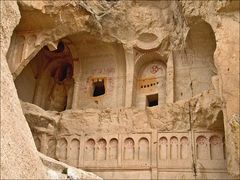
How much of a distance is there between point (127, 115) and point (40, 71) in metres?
4.57

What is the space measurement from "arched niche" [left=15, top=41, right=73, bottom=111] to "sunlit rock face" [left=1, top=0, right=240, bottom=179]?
4cm

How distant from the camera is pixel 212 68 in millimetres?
14164

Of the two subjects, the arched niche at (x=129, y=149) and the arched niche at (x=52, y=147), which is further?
the arched niche at (x=52, y=147)

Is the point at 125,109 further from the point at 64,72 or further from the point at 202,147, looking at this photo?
the point at 64,72

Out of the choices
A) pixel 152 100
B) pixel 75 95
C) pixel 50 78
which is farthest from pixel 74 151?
pixel 50 78

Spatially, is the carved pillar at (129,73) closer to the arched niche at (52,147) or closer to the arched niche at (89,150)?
the arched niche at (89,150)

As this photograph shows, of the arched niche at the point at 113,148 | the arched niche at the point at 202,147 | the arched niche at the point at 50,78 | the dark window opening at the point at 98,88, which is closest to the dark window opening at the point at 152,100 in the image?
the dark window opening at the point at 98,88

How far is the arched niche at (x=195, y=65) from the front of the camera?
14027 millimetres

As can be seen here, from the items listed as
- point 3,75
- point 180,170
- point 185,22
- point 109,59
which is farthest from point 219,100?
point 3,75

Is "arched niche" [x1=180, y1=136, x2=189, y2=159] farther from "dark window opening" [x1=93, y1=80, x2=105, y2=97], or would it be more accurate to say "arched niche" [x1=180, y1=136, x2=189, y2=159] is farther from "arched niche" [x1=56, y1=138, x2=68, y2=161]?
"dark window opening" [x1=93, y1=80, x2=105, y2=97]

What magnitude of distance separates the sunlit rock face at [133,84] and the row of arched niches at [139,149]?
0.10 feet

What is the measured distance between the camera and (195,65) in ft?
47.4

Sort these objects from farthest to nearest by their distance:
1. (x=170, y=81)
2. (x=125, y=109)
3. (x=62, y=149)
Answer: (x=170, y=81) → (x=125, y=109) → (x=62, y=149)

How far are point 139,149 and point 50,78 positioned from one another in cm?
532
